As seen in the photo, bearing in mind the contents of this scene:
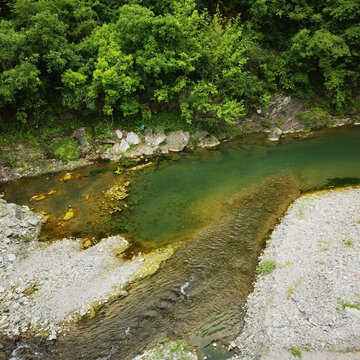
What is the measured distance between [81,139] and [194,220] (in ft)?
45.5

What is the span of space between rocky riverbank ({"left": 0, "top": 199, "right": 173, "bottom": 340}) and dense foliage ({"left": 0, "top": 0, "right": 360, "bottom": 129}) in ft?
35.2

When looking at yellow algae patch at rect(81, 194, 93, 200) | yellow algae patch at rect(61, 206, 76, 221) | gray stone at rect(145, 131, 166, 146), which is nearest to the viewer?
yellow algae patch at rect(61, 206, 76, 221)

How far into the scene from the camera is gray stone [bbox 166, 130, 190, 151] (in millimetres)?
25977

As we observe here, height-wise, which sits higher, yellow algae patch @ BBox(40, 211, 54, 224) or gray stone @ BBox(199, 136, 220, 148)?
gray stone @ BBox(199, 136, 220, 148)

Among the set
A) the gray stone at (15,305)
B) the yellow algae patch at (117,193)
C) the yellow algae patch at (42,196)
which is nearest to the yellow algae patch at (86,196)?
the yellow algae patch at (117,193)

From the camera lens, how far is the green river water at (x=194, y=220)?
1084 cm

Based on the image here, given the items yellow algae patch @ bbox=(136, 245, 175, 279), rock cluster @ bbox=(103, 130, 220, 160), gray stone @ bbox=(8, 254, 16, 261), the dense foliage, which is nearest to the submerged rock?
yellow algae patch @ bbox=(136, 245, 175, 279)

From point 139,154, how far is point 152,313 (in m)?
16.1

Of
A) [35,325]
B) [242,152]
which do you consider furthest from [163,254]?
[242,152]

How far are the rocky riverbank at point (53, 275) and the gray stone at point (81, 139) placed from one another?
9.39 meters

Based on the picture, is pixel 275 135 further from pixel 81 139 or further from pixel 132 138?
pixel 81 139

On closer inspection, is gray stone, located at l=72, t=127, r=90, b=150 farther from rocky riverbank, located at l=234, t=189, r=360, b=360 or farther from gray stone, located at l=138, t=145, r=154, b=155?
rocky riverbank, located at l=234, t=189, r=360, b=360

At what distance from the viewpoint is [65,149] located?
23828 mm

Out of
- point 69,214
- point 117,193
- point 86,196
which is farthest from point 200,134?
point 69,214
